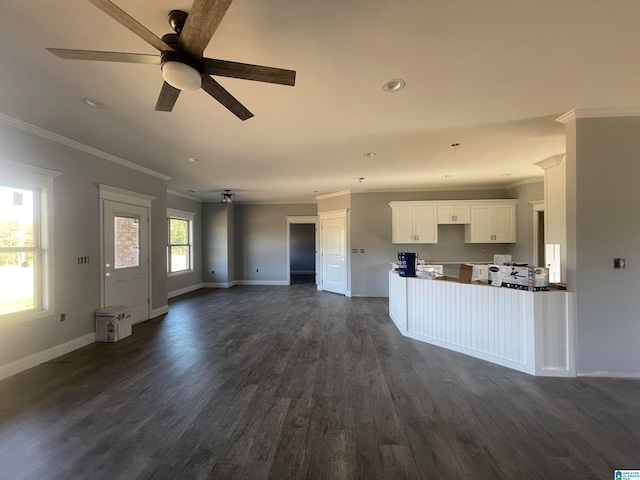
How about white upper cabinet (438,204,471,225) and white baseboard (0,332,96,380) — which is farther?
white upper cabinet (438,204,471,225)

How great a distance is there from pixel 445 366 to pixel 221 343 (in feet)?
9.31

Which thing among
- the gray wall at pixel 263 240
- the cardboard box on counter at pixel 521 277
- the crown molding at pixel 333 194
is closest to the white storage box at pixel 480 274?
the cardboard box on counter at pixel 521 277

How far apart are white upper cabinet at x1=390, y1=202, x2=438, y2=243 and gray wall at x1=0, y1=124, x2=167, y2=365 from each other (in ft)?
17.8

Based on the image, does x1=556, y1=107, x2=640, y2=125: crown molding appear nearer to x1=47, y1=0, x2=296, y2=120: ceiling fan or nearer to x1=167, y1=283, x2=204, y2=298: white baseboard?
x1=47, y1=0, x2=296, y2=120: ceiling fan

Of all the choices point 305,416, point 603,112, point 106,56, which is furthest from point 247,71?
point 603,112

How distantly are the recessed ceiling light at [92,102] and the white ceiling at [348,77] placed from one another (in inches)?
2.3

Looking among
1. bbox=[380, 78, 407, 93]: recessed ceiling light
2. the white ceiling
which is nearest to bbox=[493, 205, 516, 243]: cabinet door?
the white ceiling

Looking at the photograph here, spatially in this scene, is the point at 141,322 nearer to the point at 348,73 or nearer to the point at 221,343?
the point at 221,343

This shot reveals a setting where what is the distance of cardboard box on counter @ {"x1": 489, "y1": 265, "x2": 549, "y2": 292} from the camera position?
290cm

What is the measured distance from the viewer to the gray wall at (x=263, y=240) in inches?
339

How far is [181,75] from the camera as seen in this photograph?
1.52m

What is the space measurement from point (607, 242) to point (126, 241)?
6.39 meters

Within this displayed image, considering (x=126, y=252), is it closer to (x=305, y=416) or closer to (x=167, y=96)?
(x=167, y=96)

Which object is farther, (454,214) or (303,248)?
(303,248)
